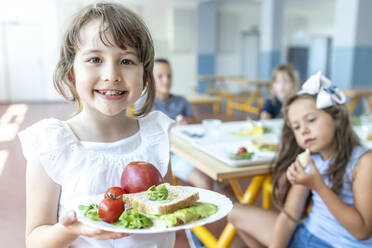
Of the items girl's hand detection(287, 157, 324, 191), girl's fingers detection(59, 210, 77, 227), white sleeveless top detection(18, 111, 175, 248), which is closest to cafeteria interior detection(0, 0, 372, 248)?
girl's hand detection(287, 157, 324, 191)

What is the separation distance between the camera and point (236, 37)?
35.4ft

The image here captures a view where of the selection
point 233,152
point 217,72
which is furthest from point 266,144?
point 217,72

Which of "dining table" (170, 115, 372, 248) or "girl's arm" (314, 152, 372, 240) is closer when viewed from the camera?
"girl's arm" (314, 152, 372, 240)

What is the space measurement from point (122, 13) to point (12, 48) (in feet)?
29.6

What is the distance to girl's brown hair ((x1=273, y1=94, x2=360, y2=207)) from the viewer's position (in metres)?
1.36

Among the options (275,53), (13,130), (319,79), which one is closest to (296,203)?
(319,79)

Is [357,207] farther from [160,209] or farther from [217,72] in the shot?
[217,72]

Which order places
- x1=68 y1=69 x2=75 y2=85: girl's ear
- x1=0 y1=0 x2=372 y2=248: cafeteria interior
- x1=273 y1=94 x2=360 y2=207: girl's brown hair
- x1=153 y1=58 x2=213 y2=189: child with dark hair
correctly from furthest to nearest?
x1=153 y1=58 x2=213 y2=189: child with dark hair, x1=0 y1=0 x2=372 y2=248: cafeteria interior, x1=273 y1=94 x2=360 y2=207: girl's brown hair, x1=68 y1=69 x2=75 y2=85: girl's ear

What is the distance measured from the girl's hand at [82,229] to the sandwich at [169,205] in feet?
0.25

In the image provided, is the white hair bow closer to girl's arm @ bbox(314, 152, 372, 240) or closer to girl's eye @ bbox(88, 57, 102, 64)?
girl's arm @ bbox(314, 152, 372, 240)

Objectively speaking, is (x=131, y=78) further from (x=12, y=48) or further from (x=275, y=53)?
(x=12, y=48)

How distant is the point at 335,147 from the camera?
4.66 feet

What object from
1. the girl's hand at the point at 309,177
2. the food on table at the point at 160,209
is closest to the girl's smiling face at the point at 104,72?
the food on table at the point at 160,209

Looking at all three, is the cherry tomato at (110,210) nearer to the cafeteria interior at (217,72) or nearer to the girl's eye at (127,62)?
the girl's eye at (127,62)
